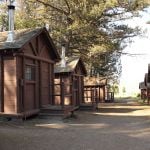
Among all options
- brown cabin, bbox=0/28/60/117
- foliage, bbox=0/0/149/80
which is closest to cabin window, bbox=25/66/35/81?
brown cabin, bbox=0/28/60/117

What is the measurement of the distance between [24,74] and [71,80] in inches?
408

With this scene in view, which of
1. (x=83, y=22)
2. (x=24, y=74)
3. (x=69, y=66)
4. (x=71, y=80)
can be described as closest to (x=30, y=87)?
A: (x=24, y=74)

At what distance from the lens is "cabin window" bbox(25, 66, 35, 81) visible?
21.4 m

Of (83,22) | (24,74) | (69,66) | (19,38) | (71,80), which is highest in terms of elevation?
(83,22)

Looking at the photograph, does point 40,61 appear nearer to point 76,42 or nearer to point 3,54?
point 3,54

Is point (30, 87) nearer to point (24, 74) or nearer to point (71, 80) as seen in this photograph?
point (24, 74)

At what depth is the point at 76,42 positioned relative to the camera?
141 ft

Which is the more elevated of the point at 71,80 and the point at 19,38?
the point at 19,38

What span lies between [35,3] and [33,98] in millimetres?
21581

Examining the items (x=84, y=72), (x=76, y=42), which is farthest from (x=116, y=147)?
(x=76, y=42)

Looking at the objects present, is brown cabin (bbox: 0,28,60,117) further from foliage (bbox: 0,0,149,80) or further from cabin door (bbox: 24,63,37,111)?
foliage (bbox: 0,0,149,80)

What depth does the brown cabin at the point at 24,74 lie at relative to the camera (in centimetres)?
1998

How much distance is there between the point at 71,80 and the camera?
30641 millimetres

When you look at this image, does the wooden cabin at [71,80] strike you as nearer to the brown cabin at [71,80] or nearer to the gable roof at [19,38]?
the brown cabin at [71,80]
